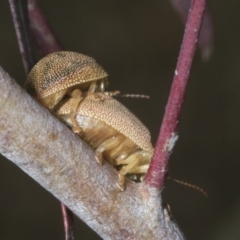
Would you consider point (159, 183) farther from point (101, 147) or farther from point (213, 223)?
point (213, 223)

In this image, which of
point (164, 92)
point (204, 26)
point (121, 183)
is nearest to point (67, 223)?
point (121, 183)

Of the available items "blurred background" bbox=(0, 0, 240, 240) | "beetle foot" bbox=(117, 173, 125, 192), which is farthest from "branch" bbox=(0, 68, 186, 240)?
"blurred background" bbox=(0, 0, 240, 240)

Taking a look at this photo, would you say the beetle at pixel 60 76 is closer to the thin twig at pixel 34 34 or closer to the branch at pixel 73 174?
the thin twig at pixel 34 34

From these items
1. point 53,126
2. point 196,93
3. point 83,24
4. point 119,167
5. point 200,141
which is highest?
point 53,126

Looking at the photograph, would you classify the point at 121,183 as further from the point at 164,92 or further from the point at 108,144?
the point at 164,92

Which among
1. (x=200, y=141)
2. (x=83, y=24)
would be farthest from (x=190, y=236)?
(x=83, y=24)

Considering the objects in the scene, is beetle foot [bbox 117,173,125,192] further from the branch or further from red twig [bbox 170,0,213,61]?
red twig [bbox 170,0,213,61]
